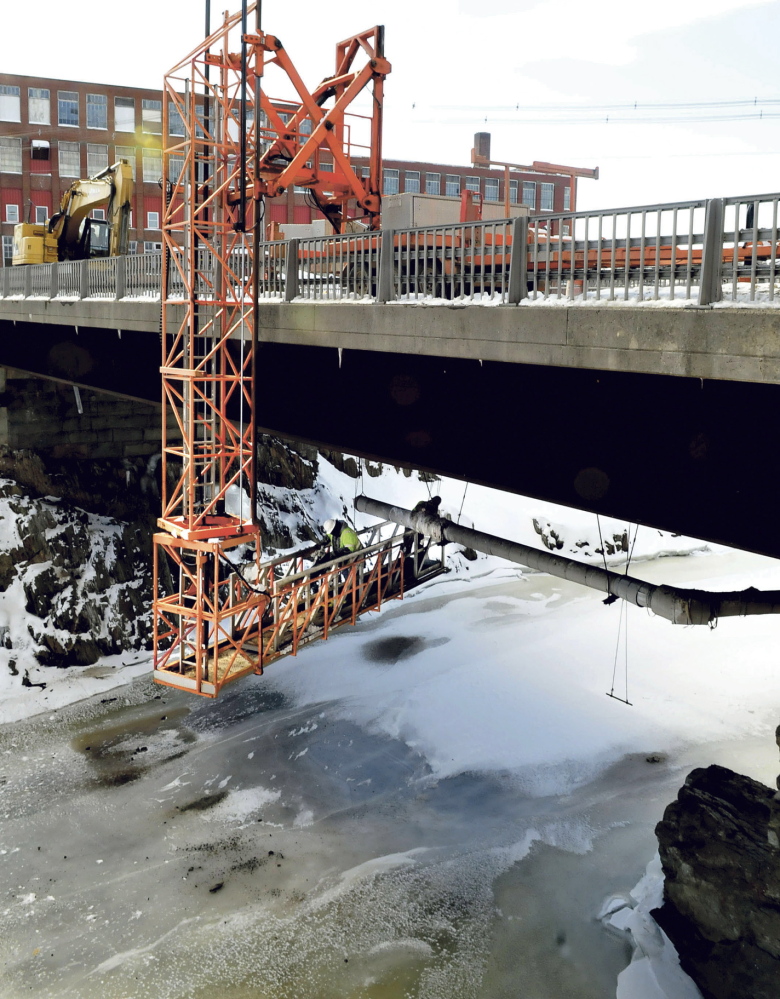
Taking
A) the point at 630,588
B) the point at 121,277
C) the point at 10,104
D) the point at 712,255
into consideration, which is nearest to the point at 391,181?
the point at 10,104

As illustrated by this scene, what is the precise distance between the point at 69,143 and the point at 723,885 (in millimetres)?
56452

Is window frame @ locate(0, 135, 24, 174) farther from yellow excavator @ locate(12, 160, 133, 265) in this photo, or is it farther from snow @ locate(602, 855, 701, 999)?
snow @ locate(602, 855, 701, 999)

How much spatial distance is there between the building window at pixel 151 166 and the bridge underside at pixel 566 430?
44630 millimetres

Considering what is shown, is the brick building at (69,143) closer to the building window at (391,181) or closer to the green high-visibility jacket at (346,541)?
the building window at (391,181)

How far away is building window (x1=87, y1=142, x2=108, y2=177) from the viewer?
2153 inches

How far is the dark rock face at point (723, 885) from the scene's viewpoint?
1141 cm

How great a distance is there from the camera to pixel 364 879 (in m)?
13.9

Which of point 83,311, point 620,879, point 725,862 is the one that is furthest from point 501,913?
point 83,311

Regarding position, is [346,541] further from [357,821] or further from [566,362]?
[566,362]

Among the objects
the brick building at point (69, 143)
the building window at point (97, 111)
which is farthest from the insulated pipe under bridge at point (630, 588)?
the building window at point (97, 111)

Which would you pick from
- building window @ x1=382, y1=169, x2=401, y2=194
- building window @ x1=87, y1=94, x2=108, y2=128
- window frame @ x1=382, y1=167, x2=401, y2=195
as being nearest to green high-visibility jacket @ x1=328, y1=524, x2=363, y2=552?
building window @ x1=87, y1=94, x2=108, y2=128

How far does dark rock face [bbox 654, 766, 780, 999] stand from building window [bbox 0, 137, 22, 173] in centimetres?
5495

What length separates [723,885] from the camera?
1204 centimetres

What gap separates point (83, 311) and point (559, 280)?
1395 centimetres
